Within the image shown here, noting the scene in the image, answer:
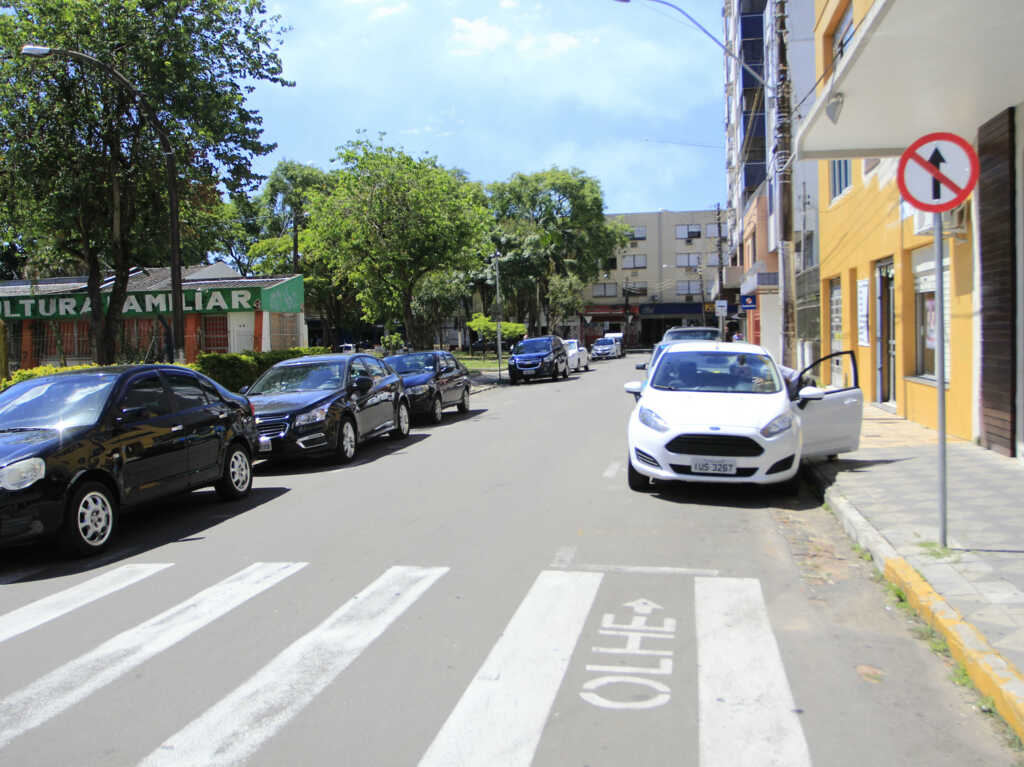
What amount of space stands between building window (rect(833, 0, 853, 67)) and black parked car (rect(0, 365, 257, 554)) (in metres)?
13.8

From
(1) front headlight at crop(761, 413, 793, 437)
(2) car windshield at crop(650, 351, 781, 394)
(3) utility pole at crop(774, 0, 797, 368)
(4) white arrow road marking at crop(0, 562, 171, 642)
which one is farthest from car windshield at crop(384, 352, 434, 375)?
(4) white arrow road marking at crop(0, 562, 171, 642)

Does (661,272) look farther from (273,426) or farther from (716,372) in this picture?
(716,372)

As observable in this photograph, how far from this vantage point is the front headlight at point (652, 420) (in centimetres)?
862

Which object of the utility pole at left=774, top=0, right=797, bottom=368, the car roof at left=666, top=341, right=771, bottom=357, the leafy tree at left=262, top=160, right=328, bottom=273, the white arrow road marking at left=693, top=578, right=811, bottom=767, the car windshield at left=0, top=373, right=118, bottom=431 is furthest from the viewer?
the leafy tree at left=262, top=160, right=328, bottom=273

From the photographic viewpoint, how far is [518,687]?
161 inches

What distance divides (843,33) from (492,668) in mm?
17188

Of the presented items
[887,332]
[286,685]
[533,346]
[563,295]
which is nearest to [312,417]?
[286,685]

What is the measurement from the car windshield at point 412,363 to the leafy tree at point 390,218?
1170cm

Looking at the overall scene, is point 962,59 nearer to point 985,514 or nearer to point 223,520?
point 985,514

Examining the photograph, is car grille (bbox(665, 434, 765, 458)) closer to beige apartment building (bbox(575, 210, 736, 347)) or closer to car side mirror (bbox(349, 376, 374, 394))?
car side mirror (bbox(349, 376, 374, 394))

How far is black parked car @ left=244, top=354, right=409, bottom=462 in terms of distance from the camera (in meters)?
11.4

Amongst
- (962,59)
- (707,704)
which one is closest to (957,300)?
(962,59)

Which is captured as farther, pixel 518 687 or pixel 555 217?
pixel 555 217

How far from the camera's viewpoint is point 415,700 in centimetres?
396
